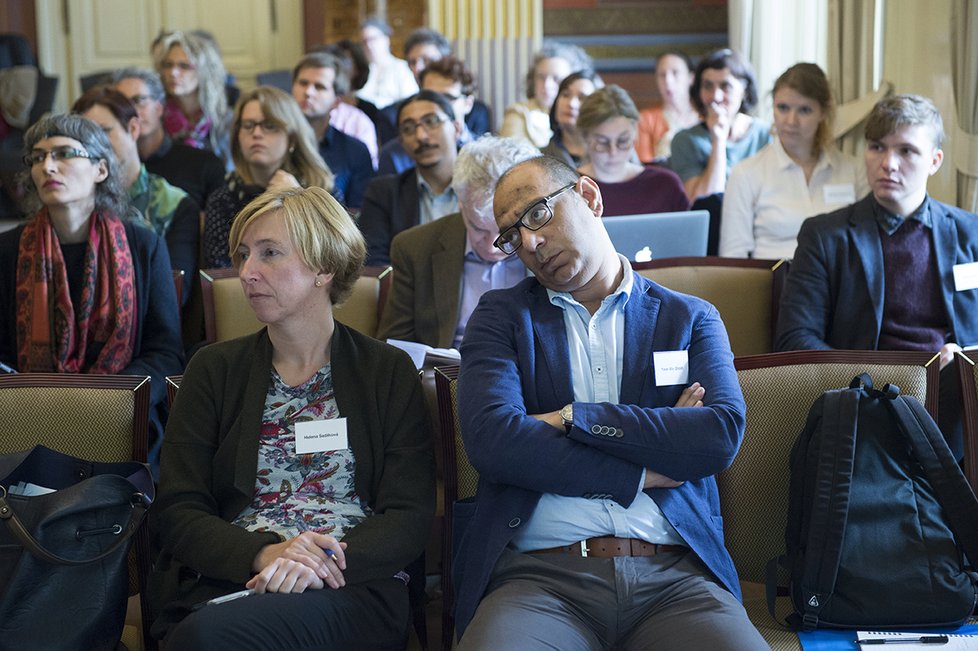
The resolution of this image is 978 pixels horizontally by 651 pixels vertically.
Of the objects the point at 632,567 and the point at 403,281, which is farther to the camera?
the point at 403,281

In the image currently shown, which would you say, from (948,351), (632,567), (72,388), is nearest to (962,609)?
(632,567)

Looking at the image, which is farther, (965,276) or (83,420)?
(965,276)

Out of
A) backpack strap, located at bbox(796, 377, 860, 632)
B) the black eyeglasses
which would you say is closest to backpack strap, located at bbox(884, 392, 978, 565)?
backpack strap, located at bbox(796, 377, 860, 632)

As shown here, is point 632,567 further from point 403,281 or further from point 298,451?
point 403,281

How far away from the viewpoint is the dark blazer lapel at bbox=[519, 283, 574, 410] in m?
2.22

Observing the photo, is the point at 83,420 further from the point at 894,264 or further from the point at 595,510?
the point at 894,264

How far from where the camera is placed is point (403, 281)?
10.8 feet

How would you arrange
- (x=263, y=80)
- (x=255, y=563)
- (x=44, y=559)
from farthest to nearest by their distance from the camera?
1. (x=263, y=80)
2. (x=255, y=563)
3. (x=44, y=559)

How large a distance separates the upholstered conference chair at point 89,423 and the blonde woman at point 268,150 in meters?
2.02

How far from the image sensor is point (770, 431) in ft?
7.80

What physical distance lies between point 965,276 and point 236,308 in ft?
6.72

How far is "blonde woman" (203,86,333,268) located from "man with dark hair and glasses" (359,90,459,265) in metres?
0.22

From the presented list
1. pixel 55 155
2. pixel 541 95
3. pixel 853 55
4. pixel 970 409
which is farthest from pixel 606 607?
pixel 541 95

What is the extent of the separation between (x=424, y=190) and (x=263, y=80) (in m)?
4.14
